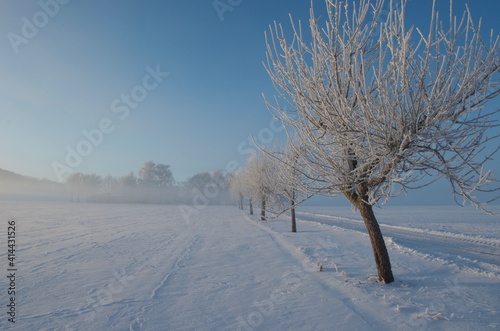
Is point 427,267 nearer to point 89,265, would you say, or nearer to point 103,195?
point 89,265

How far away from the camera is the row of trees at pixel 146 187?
3258 inches

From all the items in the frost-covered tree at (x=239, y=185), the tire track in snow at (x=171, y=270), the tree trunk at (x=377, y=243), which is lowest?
the tire track in snow at (x=171, y=270)

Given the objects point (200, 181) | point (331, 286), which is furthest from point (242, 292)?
point (200, 181)

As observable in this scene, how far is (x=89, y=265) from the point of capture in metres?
7.77

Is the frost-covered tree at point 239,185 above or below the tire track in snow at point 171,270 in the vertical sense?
above

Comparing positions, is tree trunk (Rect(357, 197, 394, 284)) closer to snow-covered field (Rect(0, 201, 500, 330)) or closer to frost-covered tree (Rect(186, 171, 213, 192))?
snow-covered field (Rect(0, 201, 500, 330))

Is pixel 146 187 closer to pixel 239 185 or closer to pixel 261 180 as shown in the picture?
pixel 239 185

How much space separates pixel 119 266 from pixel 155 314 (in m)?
4.04

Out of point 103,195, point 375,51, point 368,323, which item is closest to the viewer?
point 368,323

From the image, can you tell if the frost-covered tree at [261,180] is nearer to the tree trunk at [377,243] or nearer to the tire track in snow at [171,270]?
the tire track in snow at [171,270]

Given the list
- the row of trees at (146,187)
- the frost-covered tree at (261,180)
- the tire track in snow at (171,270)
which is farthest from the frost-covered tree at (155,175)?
A: the tire track in snow at (171,270)

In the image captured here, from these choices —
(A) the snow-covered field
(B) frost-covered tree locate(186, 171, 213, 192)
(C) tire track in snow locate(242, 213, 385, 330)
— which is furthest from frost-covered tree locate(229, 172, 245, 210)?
(B) frost-covered tree locate(186, 171, 213, 192)

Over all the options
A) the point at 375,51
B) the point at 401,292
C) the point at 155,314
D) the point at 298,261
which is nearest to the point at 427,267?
the point at 401,292

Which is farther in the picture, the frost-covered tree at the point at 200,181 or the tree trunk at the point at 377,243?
the frost-covered tree at the point at 200,181
